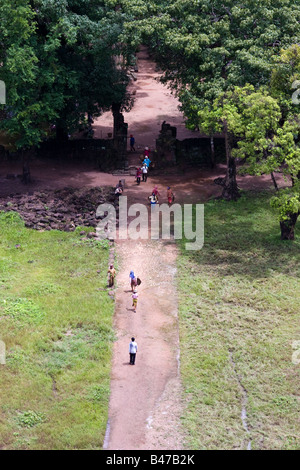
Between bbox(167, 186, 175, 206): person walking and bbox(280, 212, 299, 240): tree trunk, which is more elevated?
bbox(167, 186, 175, 206): person walking

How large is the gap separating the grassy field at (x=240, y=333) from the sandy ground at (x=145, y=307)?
0.66m

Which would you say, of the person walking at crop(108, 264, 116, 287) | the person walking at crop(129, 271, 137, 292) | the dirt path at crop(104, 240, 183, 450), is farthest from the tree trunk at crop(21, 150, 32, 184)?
the person walking at crop(129, 271, 137, 292)

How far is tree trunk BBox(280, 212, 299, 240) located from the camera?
3506cm

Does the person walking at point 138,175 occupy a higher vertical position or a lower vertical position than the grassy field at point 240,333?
higher

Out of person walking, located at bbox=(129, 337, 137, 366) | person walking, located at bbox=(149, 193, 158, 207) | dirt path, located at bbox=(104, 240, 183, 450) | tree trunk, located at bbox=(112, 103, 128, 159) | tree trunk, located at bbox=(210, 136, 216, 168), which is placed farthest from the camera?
tree trunk, located at bbox=(112, 103, 128, 159)

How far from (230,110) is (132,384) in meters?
16.7

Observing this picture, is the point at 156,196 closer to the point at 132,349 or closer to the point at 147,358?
the point at 147,358

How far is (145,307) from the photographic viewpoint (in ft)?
97.7

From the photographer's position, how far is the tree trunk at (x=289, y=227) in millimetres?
35062

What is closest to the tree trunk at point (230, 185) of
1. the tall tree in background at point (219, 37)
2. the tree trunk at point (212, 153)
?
the tall tree in background at point (219, 37)

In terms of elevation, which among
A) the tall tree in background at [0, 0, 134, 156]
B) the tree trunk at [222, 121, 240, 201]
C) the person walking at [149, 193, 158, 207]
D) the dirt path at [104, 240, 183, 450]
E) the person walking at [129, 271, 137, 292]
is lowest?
the dirt path at [104, 240, 183, 450]

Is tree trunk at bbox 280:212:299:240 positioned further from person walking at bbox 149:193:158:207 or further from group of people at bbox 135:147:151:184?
group of people at bbox 135:147:151:184

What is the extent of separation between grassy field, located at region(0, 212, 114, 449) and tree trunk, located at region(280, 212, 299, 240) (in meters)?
9.46

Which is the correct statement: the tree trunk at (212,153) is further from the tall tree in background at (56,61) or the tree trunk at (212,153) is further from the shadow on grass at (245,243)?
the tall tree in background at (56,61)
